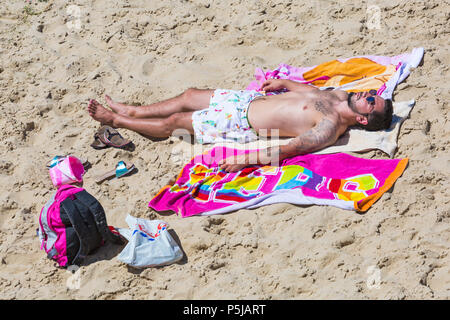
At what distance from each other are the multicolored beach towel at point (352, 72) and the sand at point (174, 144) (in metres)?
0.13

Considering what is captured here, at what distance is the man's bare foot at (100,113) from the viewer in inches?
183

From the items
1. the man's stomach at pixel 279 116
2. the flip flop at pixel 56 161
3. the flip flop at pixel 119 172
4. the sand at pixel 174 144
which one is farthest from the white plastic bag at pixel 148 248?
the man's stomach at pixel 279 116

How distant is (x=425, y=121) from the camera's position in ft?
13.8

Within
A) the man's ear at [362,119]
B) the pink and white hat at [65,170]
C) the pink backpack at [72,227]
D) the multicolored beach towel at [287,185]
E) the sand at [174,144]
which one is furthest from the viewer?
the man's ear at [362,119]

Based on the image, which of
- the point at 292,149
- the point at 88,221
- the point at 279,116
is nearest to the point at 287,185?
the point at 292,149

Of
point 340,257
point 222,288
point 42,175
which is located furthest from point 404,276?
point 42,175

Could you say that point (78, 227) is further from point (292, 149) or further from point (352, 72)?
point (352, 72)

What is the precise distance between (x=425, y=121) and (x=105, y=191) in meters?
2.43

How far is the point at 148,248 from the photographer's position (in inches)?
136

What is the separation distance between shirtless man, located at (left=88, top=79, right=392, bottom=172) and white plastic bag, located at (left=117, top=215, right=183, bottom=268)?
0.85m

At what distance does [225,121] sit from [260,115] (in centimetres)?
28

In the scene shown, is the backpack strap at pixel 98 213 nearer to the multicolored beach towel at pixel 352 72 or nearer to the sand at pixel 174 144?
the sand at pixel 174 144

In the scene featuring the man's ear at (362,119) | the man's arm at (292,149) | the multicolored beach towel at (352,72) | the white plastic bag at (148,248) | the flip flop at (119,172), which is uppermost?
the multicolored beach towel at (352,72)

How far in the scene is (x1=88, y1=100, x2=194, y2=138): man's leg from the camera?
4.54 meters
